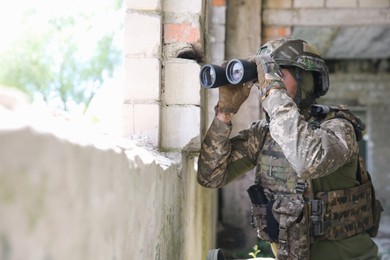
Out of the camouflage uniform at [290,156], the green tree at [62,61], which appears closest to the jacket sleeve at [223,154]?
the camouflage uniform at [290,156]

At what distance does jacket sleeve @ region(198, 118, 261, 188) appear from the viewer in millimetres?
1929

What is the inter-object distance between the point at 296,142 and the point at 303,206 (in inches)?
13.7

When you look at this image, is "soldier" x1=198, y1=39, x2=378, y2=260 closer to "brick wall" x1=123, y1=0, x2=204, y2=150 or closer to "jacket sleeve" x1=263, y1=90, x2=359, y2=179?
"jacket sleeve" x1=263, y1=90, x2=359, y2=179

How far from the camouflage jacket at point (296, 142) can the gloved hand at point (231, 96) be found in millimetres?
61

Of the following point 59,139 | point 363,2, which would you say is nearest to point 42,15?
point 363,2

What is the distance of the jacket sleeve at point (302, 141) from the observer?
1568 mm

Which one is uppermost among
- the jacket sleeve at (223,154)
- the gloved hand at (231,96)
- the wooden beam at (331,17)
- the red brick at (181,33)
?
the wooden beam at (331,17)

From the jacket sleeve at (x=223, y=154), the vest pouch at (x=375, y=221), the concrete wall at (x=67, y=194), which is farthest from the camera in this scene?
the vest pouch at (x=375, y=221)

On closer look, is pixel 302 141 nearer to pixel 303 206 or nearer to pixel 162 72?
pixel 303 206

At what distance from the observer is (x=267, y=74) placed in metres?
1.70

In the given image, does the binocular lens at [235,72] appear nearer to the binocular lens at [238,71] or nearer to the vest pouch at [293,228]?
the binocular lens at [238,71]

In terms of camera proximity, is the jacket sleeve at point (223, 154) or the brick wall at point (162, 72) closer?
the brick wall at point (162, 72)

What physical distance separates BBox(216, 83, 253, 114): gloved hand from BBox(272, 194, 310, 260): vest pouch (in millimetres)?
399

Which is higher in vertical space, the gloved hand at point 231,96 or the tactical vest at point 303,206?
the gloved hand at point 231,96
